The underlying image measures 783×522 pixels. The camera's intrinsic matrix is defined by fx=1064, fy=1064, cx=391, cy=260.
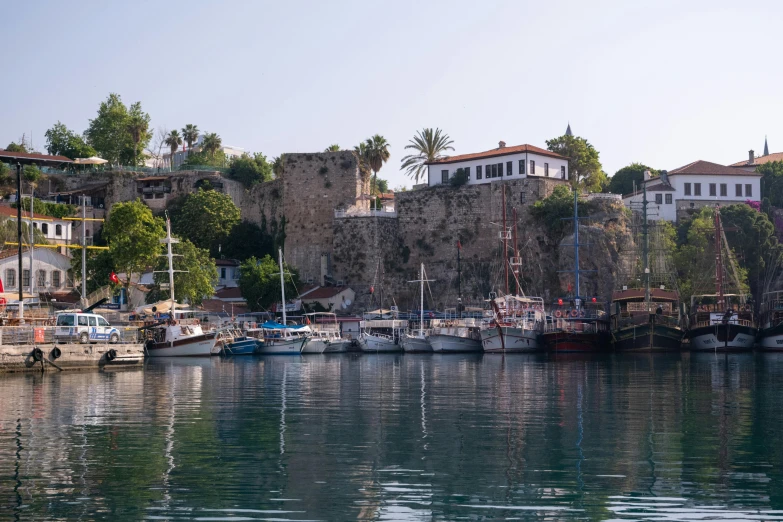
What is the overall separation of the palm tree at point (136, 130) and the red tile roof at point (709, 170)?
157 feet

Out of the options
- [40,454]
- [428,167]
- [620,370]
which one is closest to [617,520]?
[40,454]

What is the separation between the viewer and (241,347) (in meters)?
64.0

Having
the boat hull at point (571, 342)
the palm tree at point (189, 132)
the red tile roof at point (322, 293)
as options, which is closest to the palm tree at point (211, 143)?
the palm tree at point (189, 132)

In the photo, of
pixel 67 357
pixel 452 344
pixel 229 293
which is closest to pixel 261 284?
pixel 229 293

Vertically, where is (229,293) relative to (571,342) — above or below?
above

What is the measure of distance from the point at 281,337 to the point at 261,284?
9282 millimetres

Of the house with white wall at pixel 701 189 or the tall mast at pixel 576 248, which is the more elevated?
the house with white wall at pixel 701 189

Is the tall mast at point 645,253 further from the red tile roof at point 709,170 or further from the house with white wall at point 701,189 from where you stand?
the red tile roof at point 709,170

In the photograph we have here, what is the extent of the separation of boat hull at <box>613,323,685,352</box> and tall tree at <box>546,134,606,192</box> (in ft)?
85.5

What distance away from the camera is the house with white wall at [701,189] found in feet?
269

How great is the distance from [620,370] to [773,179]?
155ft

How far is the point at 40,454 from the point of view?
809 inches

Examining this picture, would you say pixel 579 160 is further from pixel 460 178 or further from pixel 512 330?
pixel 512 330

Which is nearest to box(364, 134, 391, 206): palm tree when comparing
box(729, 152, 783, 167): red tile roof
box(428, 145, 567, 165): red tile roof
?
box(428, 145, 567, 165): red tile roof
